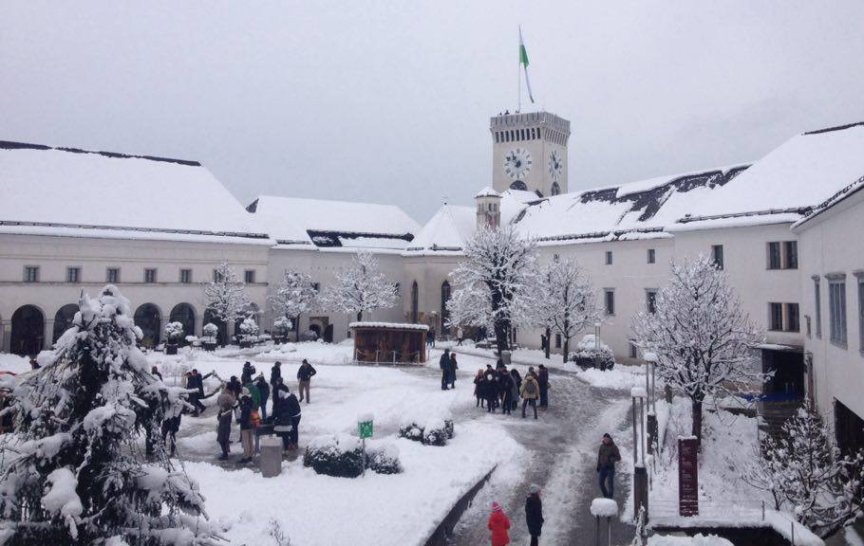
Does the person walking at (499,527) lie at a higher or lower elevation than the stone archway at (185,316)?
lower

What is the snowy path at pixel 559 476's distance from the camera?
44.1ft

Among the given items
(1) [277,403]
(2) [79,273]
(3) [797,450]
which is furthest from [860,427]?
(2) [79,273]

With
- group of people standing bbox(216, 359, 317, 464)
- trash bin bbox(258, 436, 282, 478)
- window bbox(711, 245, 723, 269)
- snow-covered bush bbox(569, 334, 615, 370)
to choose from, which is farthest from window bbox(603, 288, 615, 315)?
trash bin bbox(258, 436, 282, 478)

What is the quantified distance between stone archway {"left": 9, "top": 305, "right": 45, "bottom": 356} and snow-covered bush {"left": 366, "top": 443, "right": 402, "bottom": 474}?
33.8m

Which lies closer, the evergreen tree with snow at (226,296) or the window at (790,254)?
the window at (790,254)

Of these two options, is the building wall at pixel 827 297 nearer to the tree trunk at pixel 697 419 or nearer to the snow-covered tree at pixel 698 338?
the snow-covered tree at pixel 698 338

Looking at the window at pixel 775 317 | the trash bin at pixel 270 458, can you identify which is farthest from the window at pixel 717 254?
the trash bin at pixel 270 458

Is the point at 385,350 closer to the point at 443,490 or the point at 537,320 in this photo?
the point at 537,320

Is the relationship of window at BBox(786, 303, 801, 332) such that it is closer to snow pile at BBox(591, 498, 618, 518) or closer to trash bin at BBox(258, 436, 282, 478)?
snow pile at BBox(591, 498, 618, 518)

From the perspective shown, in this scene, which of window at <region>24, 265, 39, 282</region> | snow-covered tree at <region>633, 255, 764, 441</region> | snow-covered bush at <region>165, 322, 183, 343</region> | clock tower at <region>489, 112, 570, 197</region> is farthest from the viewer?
clock tower at <region>489, 112, 570, 197</region>

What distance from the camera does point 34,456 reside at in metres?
5.60

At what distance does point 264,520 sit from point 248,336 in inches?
1328

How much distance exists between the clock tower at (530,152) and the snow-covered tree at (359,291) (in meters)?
33.2

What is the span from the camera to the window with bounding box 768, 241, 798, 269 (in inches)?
1153
